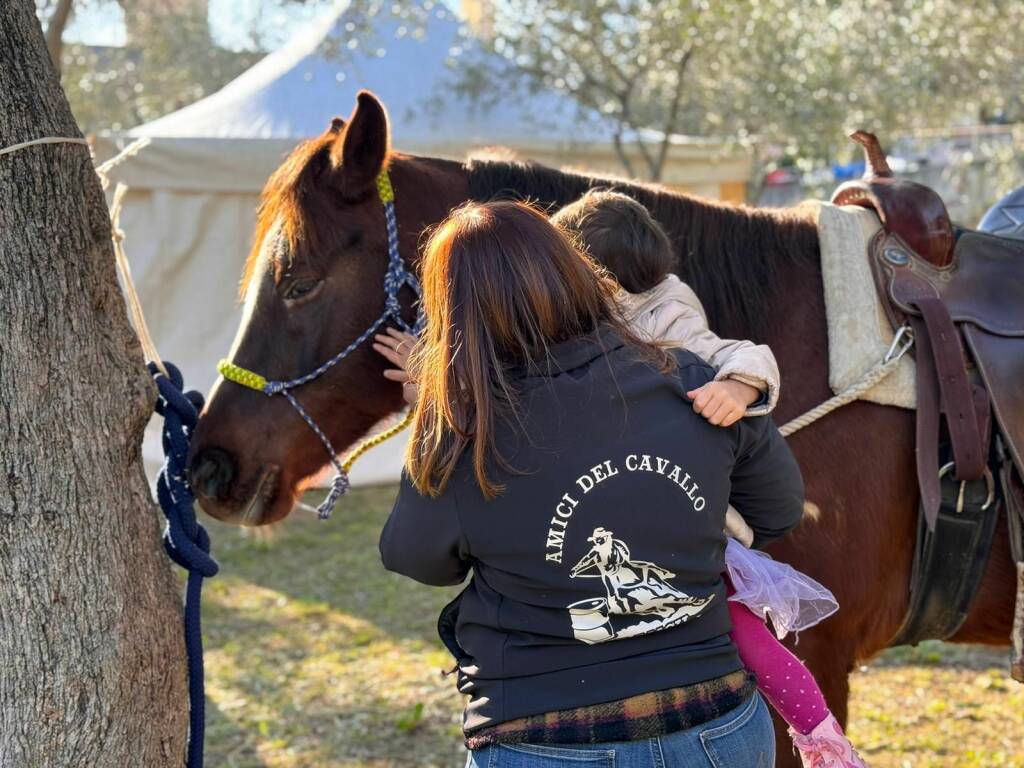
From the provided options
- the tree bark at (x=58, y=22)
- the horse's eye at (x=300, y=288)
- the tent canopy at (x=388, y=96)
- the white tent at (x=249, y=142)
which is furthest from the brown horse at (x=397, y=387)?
the tent canopy at (x=388, y=96)

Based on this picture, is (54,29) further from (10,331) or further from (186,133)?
(10,331)

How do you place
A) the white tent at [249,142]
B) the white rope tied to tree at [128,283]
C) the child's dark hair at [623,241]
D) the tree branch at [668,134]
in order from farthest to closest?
the tree branch at [668,134], the white tent at [249,142], the white rope tied to tree at [128,283], the child's dark hair at [623,241]

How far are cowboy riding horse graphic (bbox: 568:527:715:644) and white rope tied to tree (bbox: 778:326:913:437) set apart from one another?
0.80m

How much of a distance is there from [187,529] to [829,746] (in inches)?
52.6

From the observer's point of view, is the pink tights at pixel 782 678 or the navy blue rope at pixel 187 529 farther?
the navy blue rope at pixel 187 529

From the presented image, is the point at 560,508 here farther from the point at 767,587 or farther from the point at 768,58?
the point at 768,58

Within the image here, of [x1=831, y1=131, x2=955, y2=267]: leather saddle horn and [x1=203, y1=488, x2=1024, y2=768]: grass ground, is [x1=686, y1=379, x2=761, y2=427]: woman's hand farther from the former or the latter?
[x1=203, y1=488, x2=1024, y2=768]: grass ground

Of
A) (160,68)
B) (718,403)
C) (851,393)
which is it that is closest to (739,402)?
(718,403)

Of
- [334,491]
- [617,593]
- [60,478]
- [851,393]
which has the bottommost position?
[334,491]

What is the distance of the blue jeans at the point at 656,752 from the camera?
1.44 m

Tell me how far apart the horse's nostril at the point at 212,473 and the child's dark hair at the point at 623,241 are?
3.17 ft

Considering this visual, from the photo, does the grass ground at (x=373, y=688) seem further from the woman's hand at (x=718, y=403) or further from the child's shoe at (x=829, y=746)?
the woman's hand at (x=718, y=403)

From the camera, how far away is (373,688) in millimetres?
4156

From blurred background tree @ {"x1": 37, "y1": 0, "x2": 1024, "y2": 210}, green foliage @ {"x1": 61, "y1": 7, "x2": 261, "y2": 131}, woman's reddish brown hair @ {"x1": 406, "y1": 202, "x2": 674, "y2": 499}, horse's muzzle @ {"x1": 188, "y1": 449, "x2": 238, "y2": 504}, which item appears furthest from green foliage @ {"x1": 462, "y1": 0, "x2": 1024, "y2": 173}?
green foliage @ {"x1": 61, "y1": 7, "x2": 261, "y2": 131}
